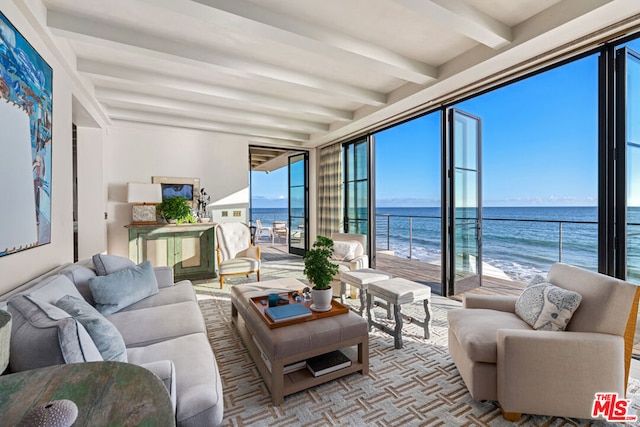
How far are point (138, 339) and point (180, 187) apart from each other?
3866mm

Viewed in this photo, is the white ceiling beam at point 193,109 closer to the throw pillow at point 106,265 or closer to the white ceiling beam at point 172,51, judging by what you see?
the white ceiling beam at point 172,51

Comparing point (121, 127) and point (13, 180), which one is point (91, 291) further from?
point (121, 127)

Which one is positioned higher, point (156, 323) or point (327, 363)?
point (156, 323)

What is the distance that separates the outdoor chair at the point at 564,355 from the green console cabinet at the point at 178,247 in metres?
4.11

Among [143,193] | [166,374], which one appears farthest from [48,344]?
[143,193]

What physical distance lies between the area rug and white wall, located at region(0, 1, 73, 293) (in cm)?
147

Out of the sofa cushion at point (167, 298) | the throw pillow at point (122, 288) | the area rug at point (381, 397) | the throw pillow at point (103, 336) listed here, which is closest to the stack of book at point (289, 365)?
the area rug at point (381, 397)

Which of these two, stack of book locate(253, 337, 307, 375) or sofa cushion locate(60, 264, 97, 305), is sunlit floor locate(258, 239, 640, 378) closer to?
stack of book locate(253, 337, 307, 375)

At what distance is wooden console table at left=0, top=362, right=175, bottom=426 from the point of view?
22.4 inches

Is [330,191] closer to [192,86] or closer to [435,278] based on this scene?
[435,278]

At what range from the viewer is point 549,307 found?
5.82ft

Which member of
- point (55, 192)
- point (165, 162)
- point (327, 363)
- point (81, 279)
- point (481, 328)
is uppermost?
point (165, 162)

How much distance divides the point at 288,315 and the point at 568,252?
10436mm

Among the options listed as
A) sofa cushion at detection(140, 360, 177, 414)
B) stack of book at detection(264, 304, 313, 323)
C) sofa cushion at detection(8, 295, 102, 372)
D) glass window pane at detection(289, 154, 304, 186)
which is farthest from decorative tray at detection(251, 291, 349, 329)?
glass window pane at detection(289, 154, 304, 186)
